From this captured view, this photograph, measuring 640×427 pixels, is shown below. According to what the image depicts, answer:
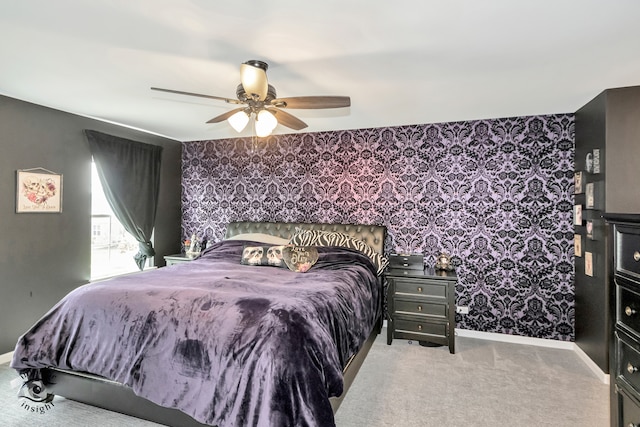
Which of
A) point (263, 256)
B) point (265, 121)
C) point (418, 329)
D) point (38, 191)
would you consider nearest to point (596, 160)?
point (418, 329)

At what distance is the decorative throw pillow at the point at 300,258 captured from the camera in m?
3.38

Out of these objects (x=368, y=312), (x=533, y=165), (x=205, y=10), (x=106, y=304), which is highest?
(x=205, y=10)

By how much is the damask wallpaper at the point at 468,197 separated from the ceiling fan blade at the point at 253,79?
7.77ft

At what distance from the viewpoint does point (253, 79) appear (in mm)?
2125

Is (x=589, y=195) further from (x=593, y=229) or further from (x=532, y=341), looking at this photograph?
(x=532, y=341)

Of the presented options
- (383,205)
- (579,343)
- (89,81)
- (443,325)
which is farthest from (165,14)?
(579,343)

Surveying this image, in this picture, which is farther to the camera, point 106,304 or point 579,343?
point 579,343

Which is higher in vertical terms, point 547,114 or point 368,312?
point 547,114

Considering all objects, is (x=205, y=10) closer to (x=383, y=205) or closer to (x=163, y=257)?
(x=383, y=205)

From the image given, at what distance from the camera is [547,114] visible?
3.71 meters

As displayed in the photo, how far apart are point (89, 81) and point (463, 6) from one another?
2855 mm

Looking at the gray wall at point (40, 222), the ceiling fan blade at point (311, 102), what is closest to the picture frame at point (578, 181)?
the ceiling fan blade at point (311, 102)

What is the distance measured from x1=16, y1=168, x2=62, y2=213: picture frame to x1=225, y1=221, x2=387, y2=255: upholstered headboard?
1.99 m

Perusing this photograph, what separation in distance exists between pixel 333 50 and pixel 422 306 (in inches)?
102
